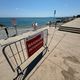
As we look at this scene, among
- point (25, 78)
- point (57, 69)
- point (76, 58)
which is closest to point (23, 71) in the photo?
point (25, 78)

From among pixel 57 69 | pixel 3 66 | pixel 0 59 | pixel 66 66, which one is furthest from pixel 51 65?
pixel 0 59

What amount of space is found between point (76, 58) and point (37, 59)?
2.15 metres

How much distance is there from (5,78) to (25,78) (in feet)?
2.59

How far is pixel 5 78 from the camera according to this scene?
132 inches

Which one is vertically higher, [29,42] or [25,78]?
[29,42]

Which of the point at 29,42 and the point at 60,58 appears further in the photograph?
the point at 60,58

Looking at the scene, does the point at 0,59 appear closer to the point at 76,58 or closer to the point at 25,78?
the point at 25,78

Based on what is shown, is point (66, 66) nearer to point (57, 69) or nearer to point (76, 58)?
point (57, 69)

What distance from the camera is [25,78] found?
3338 mm

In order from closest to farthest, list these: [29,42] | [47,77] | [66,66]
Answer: [47,77] → [29,42] → [66,66]

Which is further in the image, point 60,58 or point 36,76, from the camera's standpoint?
point 60,58

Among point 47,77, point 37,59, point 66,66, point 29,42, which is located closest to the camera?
point 47,77

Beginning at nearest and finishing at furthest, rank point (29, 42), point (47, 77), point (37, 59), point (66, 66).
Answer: point (47, 77) → point (29, 42) → point (66, 66) → point (37, 59)

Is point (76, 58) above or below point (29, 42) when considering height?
below
